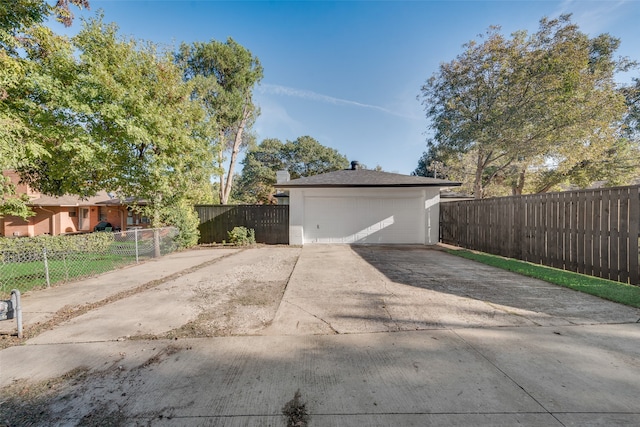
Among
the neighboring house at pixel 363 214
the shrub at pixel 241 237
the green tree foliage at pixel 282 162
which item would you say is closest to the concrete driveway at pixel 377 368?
the neighboring house at pixel 363 214

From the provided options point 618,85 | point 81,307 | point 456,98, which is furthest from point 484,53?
Result: point 81,307

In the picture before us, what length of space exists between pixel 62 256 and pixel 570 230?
1125 centimetres

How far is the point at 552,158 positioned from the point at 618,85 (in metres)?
4.52

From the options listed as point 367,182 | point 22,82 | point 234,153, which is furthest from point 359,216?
point 234,153

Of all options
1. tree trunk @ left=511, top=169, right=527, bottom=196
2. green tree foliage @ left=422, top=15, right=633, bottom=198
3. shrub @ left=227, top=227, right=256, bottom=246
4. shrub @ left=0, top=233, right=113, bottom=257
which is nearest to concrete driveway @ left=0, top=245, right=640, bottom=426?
shrub @ left=0, top=233, right=113, bottom=257

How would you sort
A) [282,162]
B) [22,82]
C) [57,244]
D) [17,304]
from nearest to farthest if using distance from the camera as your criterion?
[17,304] → [57,244] → [22,82] → [282,162]

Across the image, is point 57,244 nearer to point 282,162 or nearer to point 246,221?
point 246,221

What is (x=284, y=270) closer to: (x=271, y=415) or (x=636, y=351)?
(x=271, y=415)

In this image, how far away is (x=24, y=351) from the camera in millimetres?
2557

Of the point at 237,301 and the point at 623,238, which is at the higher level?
the point at 623,238

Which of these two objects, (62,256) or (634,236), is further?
(62,256)

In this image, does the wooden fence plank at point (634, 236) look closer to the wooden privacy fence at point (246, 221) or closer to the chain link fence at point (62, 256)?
the wooden privacy fence at point (246, 221)

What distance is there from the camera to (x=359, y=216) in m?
10.6

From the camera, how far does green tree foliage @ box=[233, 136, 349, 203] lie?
24812 millimetres
